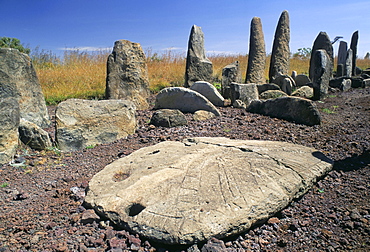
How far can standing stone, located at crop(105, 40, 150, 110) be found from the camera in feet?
23.8

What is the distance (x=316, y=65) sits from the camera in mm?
8945

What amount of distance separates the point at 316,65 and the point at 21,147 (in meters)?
7.98

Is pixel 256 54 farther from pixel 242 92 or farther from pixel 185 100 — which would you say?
pixel 185 100

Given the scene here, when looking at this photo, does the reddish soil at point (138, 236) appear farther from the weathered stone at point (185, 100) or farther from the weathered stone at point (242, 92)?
the weathered stone at point (242, 92)

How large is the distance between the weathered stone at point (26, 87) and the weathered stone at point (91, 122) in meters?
1.60

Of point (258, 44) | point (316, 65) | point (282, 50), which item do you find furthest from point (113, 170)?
point (282, 50)

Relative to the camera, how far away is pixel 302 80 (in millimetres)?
11719

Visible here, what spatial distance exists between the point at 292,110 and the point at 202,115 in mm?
1754

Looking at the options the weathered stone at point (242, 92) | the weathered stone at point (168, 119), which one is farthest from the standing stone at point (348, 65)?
the weathered stone at point (168, 119)

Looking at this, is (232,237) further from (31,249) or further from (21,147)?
(21,147)

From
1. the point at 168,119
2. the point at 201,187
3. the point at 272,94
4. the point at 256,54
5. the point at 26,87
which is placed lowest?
the point at 201,187

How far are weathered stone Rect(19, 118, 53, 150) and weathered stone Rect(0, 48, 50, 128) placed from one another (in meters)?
1.43

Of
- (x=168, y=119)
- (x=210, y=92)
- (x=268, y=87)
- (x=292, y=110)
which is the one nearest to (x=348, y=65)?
(x=268, y=87)

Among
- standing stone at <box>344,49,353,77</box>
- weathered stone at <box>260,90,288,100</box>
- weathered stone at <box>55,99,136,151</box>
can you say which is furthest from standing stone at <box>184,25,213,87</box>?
standing stone at <box>344,49,353,77</box>
